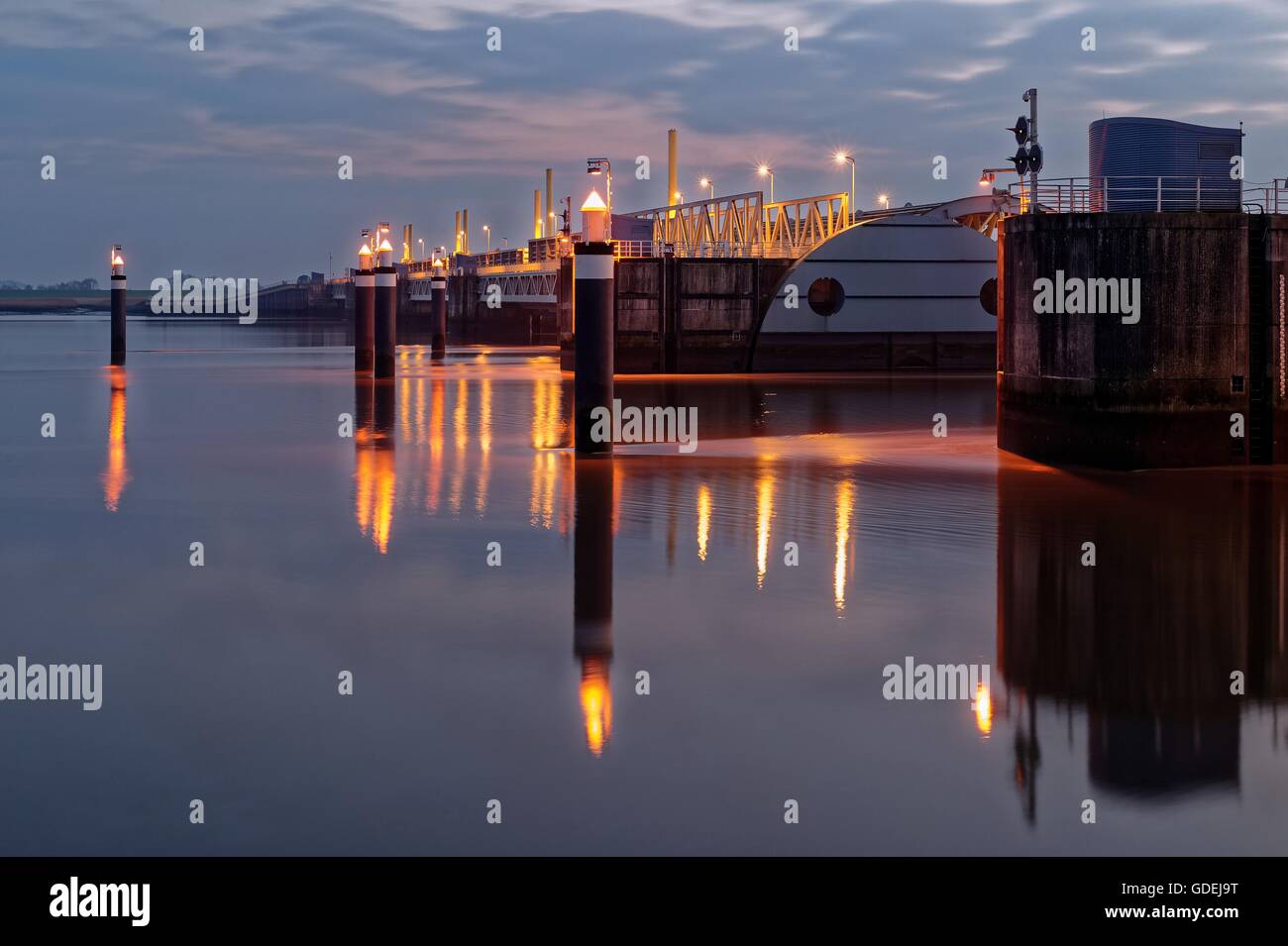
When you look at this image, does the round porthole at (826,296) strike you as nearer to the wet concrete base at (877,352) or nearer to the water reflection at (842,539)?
the wet concrete base at (877,352)

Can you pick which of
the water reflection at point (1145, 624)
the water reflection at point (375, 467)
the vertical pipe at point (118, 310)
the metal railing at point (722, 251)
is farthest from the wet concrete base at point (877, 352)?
the water reflection at point (1145, 624)

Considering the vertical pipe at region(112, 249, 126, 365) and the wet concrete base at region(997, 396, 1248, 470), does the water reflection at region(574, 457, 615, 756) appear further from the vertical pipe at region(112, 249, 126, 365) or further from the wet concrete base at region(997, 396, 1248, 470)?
the vertical pipe at region(112, 249, 126, 365)

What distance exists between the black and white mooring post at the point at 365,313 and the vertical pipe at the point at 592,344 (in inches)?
1146

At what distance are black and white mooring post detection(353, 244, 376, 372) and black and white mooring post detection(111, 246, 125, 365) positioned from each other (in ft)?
38.1

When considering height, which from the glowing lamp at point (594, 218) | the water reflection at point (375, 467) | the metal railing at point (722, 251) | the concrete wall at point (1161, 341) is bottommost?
the water reflection at point (375, 467)

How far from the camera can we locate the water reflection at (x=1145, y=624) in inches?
344

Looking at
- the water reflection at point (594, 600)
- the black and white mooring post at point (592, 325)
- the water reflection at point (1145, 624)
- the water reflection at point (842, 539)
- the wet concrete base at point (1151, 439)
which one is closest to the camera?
the water reflection at point (1145, 624)

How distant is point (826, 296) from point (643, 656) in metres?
47.2

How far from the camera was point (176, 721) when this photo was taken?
368 inches

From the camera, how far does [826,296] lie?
57312 millimetres

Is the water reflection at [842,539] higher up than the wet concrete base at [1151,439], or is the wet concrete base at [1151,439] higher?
the wet concrete base at [1151,439]

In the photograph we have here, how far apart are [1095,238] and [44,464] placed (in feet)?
52.4

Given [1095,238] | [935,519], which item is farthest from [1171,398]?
[935,519]

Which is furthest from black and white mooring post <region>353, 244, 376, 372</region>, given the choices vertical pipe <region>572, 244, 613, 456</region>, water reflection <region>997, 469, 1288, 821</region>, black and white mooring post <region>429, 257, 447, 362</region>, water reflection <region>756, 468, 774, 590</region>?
water reflection <region>997, 469, 1288, 821</region>
